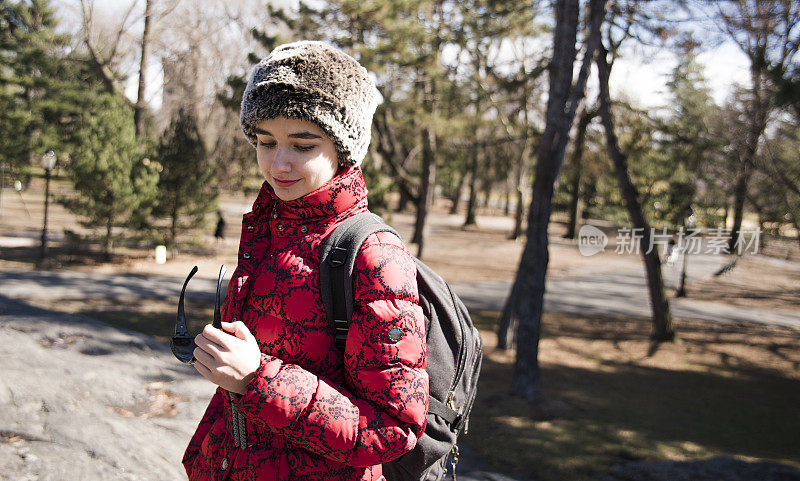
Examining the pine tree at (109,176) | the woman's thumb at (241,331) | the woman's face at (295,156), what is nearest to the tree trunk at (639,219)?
the woman's face at (295,156)

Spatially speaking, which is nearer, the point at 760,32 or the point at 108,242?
the point at 760,32

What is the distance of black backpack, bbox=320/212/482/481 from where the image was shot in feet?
4.40

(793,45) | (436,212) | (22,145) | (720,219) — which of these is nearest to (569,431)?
(793,45)

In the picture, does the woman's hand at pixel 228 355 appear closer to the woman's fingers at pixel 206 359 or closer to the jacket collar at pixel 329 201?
the woman's fingers at pixel 206 359

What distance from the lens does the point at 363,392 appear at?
1273mm

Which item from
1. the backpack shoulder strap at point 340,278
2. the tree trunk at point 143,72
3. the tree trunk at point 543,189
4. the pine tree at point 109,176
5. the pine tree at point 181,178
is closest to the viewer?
the backpack shoulder strap at point 340,278

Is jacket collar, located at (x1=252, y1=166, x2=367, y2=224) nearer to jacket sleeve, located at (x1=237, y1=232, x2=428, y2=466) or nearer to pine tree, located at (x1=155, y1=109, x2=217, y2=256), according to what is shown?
jacket sleeve, located at (x1=237, y1=232, x2=428, y2=466)

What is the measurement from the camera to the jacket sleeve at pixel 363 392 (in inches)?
48.4

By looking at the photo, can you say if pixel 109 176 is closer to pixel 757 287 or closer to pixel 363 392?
pixel 363 392

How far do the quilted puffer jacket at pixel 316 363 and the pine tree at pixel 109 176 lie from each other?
1417 cm

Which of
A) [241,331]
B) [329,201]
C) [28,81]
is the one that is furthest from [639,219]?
[28,81]

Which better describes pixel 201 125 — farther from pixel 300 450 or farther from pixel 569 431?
pixel 300 450

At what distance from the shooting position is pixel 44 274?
10781 millimetres

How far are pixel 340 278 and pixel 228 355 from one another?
30 cm
